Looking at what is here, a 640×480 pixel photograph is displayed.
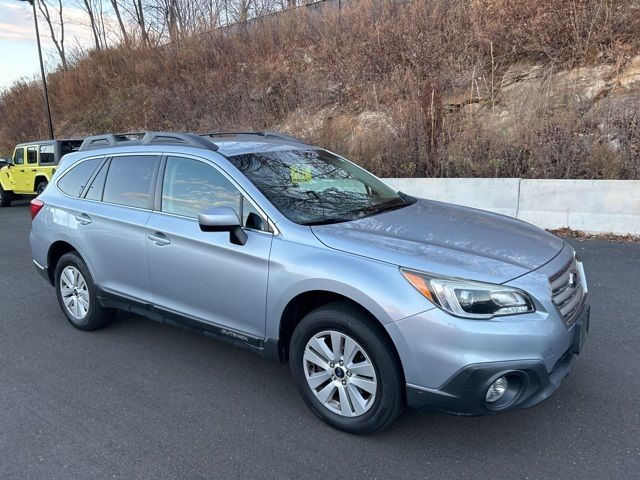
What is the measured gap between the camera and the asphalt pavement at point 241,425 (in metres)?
2.72

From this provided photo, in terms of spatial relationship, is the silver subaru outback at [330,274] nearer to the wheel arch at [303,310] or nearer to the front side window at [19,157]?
the wheel arch at [303,310]

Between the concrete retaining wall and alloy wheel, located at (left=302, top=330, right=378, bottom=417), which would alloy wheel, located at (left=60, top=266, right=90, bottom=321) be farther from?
the concrete retaining wall

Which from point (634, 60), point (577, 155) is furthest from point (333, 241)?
point (634, 60)

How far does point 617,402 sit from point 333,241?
2081 mm

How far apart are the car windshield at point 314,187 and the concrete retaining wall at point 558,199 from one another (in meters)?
4.48

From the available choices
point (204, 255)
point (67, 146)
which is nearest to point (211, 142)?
point (204, 255)

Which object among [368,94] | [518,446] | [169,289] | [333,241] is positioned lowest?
[518,446]

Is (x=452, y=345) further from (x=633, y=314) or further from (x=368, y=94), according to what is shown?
(x=368, y=94)

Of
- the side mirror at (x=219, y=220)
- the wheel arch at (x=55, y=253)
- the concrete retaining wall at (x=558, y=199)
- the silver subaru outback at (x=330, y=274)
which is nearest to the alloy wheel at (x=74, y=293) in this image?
the silver subaru outback at (x=330, y=274)

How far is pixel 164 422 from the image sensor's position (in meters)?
3.21

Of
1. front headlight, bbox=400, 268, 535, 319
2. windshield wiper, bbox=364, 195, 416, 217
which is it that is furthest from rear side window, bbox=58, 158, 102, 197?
front headlight, bbox=400, 268, 535, 319

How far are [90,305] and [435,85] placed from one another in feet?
29.1

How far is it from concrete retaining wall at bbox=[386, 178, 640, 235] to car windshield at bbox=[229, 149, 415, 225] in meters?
4.48

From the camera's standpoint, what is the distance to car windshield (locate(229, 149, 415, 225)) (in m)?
3.44
